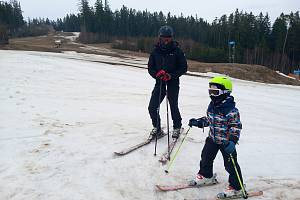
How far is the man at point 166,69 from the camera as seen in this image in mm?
6547

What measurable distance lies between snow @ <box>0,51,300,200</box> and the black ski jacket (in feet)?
5.82

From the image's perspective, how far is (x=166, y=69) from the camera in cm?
679

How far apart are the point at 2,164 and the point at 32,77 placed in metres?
10.6

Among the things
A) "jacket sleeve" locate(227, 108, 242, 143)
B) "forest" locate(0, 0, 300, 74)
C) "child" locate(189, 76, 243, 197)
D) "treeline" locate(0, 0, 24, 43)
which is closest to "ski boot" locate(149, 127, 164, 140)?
"child" locate(189, 76, 243, 197)

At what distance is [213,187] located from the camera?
207 inches

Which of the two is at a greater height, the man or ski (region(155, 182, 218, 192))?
the man

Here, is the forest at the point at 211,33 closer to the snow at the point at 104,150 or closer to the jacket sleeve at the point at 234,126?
the snow at the point at 104,150

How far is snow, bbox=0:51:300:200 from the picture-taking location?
16.2 feet

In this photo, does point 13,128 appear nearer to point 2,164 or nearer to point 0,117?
point 0,117

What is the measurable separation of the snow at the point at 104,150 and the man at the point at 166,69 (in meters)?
0.83

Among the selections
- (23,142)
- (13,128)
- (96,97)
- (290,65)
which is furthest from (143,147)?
(290,65)

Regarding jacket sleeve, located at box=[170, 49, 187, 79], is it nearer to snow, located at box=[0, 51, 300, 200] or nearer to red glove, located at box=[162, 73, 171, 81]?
red glove, located at box=[162, 73, 171, 81]

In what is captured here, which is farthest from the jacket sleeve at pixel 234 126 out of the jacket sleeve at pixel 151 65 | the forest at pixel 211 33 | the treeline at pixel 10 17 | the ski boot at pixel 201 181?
the treeline at pixel 10 17

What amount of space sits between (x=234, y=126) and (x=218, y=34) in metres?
90.4
